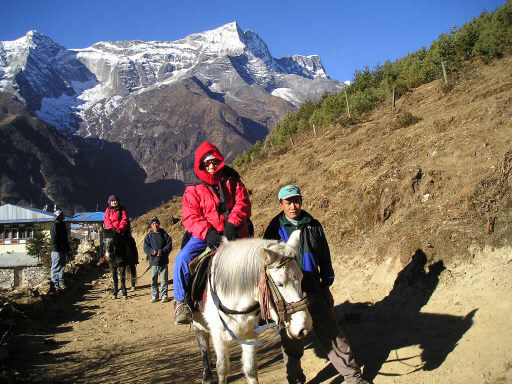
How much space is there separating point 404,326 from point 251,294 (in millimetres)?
2831

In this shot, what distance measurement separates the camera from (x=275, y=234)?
4.25 m

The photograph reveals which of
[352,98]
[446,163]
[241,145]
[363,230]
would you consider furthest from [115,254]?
[241,145]

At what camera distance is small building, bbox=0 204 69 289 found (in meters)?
36.1

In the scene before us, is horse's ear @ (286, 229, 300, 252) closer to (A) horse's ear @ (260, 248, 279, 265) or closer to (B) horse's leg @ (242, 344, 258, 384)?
(A) horse's ear @ (260, 248, 279, 265)

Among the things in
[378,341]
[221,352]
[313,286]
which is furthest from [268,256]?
[378,341]

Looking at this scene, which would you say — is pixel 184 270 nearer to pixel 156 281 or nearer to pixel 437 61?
pixel 156 281

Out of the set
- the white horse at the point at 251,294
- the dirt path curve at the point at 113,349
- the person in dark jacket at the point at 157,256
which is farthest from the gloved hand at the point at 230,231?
the person in dark jacket at the point at 157,256

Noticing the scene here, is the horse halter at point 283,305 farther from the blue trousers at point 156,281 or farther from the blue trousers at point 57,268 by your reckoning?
the blue trousers at point 57,268

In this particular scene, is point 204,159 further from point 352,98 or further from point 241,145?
point 241,145

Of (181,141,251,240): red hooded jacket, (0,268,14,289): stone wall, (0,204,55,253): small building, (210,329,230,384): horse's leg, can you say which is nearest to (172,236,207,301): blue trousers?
(181,141,251,240): red hooded jacket

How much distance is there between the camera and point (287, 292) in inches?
124

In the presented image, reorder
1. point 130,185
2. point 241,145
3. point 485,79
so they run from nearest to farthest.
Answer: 1. point 485,79
2. point 130,185
3. point 241,145

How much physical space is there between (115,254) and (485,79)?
1522cm

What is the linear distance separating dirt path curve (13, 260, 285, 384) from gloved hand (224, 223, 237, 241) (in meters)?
2.03
